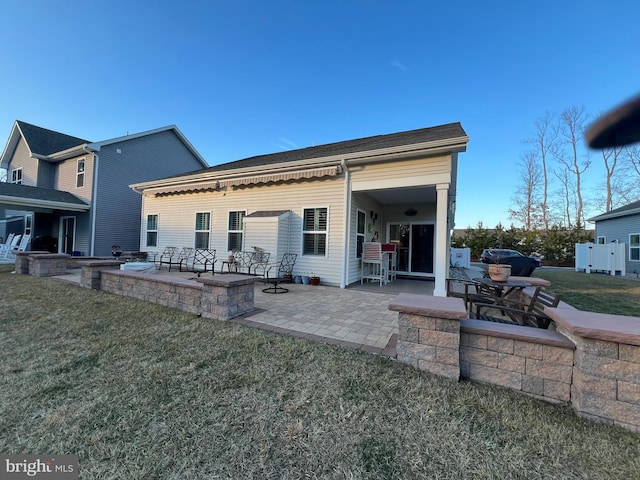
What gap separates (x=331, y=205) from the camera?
7.74 m

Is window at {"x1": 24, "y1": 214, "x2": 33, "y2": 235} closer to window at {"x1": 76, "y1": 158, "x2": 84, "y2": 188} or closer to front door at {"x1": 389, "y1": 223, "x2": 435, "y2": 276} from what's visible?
window at {"x1": 76, "y1": 158, "x2": 84, "y2": 188}

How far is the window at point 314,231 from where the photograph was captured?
26.0ft

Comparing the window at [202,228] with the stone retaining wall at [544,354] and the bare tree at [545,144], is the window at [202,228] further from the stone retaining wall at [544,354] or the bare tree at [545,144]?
the bare tree at [545,144]

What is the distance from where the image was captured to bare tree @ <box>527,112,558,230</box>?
2434 cm

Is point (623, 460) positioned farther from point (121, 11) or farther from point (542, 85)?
point (121, 11)

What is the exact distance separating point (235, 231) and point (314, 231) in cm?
319

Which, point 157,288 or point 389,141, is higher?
point 389,141

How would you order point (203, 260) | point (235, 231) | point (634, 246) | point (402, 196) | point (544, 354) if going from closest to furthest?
1. point (544, 354)
2. point (402, 196)
3. point (235, 231)
4. point (203, 260)
5. point (634, 246)

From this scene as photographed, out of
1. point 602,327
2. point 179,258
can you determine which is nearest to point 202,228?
point 179,258

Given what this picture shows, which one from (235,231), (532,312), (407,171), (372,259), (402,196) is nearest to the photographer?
(532,312)

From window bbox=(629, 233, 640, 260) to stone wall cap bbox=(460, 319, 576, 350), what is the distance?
18331 millimetres

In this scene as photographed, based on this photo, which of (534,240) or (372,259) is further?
(534,240)

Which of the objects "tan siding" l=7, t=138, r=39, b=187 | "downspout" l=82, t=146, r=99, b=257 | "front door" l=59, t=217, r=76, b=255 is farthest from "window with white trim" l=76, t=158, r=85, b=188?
"tan siding" l=7, t=138, r=39, b=187

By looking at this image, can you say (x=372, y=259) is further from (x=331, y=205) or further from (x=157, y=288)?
(x=157, y=288)
